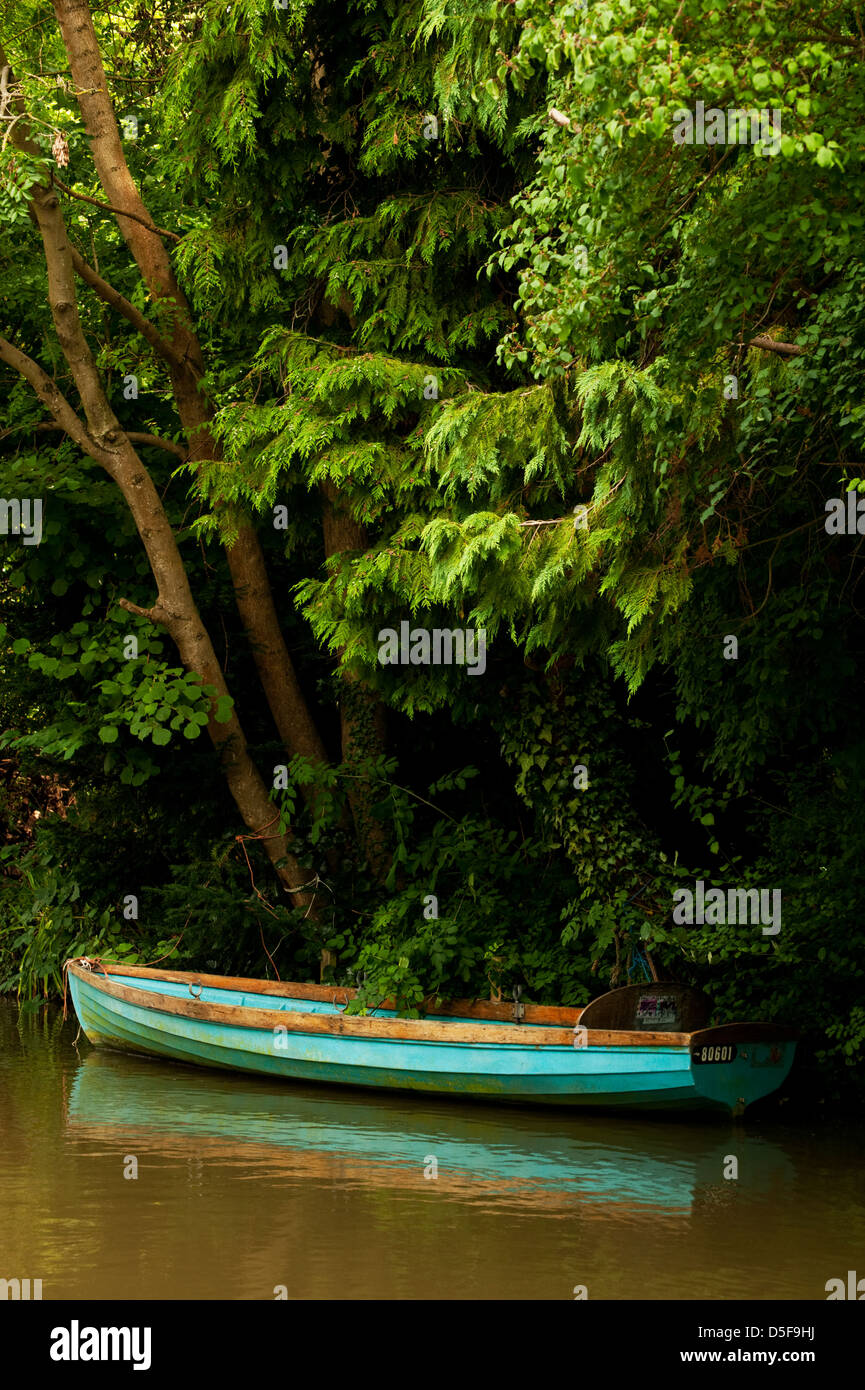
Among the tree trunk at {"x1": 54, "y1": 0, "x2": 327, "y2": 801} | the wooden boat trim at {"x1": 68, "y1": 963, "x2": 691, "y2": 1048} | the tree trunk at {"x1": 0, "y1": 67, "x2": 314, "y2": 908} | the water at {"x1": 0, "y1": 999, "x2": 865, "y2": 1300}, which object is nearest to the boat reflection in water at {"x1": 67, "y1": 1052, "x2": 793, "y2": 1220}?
the water at {"x1": 0, "y1": 999, "x2": 865, "y2": 1300}

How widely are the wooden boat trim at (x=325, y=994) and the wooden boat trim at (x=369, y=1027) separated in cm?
8

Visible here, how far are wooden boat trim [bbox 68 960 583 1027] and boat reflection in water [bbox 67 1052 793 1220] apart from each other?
29.8 inches

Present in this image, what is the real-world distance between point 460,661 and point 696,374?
328 centimetres

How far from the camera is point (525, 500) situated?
31.7 ft

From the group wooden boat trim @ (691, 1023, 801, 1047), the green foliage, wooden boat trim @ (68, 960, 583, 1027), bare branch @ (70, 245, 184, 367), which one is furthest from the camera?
bare branch @ (70, 245, 184, 367)

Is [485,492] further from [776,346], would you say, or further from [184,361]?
[184,361]

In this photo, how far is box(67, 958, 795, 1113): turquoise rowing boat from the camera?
370 inches

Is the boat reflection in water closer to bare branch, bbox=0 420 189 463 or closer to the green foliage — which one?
the green foliage

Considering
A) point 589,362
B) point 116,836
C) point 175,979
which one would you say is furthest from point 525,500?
point 116,836

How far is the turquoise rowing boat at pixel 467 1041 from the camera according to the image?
370 inches

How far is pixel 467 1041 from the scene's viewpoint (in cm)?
999

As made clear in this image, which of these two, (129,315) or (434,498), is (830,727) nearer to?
(434,498)

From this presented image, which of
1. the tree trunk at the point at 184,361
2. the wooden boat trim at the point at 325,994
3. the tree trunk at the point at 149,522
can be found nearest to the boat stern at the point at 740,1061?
the wooden boat trim at the point at 325,994

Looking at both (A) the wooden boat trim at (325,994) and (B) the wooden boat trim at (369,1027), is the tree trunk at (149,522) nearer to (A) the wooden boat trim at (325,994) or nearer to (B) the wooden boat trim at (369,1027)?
(A) the wooden boat trim at (325,994)
